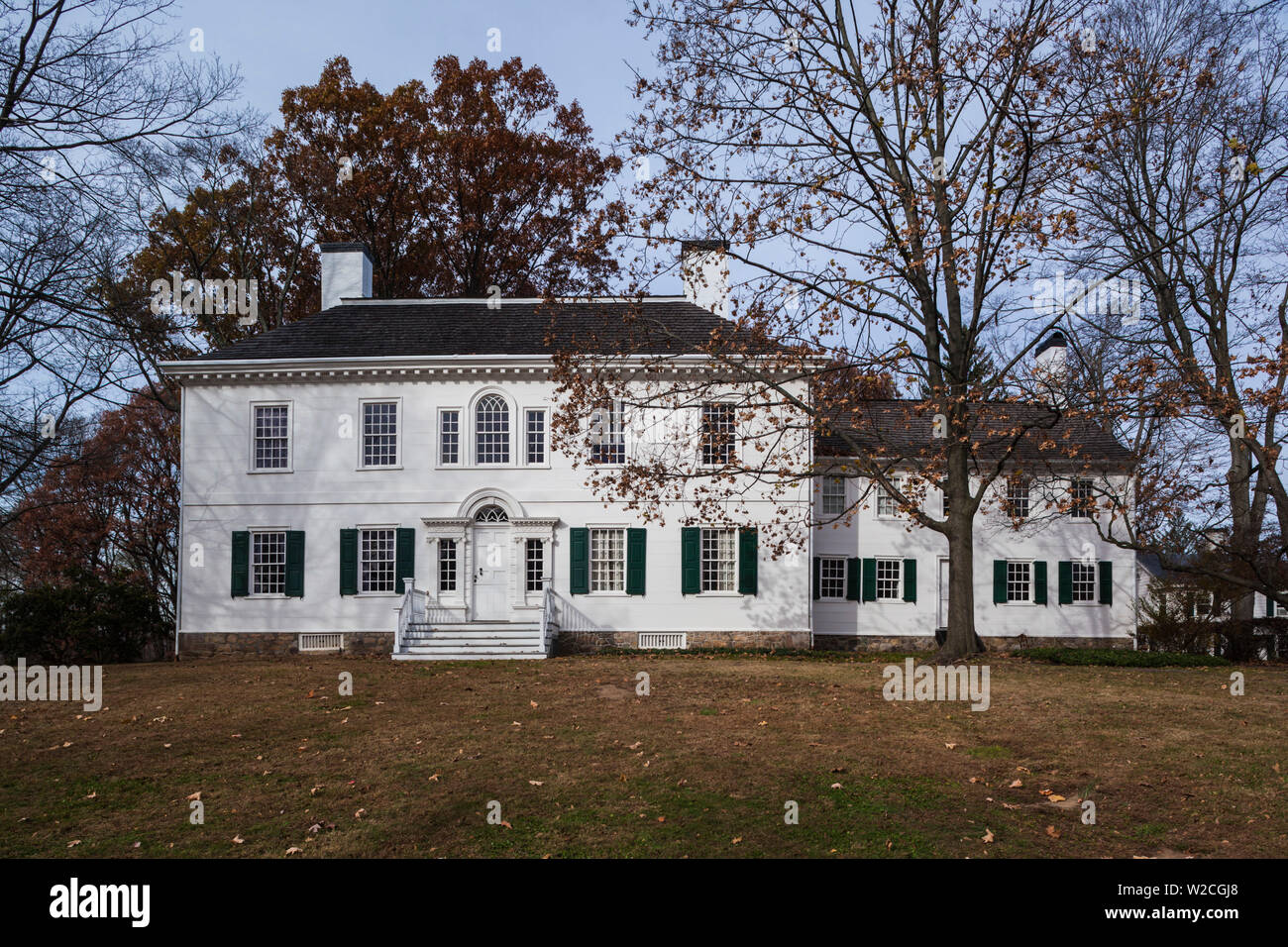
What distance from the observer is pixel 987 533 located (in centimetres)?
2578

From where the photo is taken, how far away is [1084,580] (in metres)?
25.9

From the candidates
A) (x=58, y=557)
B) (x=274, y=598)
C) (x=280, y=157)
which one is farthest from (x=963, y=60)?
(x=58, y=557)

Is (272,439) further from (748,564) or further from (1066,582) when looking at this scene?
(1066,582)

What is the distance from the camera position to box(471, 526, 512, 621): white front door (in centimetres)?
2167

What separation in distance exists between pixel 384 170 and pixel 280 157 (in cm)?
352

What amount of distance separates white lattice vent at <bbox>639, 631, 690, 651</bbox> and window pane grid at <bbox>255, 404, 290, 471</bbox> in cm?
980

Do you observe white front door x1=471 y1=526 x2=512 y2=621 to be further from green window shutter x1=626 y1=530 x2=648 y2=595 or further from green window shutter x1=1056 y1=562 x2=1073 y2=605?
green window shutter x1=1056 y1=562 x2=1073 y2=605

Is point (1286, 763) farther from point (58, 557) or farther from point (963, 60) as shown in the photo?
point (58, 557)

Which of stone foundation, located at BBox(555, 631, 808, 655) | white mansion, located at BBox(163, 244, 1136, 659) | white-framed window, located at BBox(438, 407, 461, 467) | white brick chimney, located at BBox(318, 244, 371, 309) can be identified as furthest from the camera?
white brick chimney, located at BBox(318, 244, 371, 309)

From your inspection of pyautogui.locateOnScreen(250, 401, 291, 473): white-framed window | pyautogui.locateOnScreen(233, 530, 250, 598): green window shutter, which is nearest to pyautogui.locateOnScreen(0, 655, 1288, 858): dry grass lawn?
pyautogui.locateOnScreen(233, 530, 250, 598): green window shutter

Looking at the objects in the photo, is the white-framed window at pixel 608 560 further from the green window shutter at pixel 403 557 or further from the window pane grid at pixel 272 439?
the window pane grid at pixel 272 439

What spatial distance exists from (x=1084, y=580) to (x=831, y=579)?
7336mm

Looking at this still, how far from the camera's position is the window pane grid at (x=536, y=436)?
2198cm

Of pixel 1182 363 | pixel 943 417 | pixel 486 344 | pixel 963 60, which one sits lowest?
pixel 943 417
